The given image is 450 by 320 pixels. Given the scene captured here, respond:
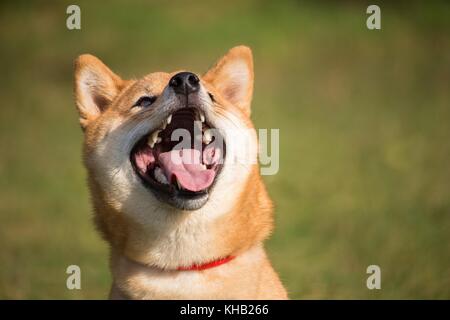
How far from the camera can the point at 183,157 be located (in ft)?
14.5

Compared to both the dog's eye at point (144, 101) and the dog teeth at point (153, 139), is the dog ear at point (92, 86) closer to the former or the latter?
the dog's eye at point (144, 101)

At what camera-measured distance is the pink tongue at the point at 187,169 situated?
430cm

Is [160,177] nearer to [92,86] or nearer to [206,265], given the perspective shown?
[206,265]

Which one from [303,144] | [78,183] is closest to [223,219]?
[78,183]

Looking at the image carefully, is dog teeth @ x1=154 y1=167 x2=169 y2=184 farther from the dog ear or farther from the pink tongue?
the dog ear

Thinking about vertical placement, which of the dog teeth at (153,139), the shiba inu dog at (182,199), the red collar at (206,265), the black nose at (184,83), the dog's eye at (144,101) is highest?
the black nose at (184,83)

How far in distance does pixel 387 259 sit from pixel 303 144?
400 centimetres

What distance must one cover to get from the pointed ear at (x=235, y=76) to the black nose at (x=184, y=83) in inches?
25.1

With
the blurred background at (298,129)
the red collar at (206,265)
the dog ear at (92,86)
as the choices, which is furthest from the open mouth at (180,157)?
the blurred background at (298,129)

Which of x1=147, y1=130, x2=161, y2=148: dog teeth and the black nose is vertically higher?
the black nose

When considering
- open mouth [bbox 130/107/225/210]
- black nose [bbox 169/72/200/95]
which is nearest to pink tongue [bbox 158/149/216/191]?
open mouth [bbox 130/107/225/210]

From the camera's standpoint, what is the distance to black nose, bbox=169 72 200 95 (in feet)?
14.1
